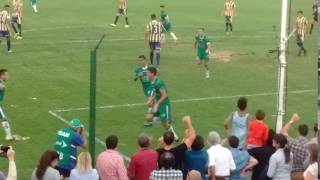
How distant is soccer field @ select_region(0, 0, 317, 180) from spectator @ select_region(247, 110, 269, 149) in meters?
3.82

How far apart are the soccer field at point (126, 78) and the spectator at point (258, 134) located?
12.5 feet

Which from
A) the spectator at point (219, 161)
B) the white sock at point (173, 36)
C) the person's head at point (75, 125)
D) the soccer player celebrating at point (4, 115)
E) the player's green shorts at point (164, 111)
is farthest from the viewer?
the white sock at point (173, 36)

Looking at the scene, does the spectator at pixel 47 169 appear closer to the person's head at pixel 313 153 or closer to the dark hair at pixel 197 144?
the dark hair at pixel 197 144

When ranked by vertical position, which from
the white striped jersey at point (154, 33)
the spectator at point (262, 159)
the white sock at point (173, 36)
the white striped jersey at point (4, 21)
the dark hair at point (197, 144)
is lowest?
the spectator at point (262, 159)

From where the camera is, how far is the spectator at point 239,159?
12352 millimetres

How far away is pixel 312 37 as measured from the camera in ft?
108

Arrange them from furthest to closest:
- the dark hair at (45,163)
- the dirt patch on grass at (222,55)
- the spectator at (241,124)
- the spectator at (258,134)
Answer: the dirt patch on grass at (222,55)
the spectator at (241,124)
the spectator at (258,134)
the dark hair at (45,163)

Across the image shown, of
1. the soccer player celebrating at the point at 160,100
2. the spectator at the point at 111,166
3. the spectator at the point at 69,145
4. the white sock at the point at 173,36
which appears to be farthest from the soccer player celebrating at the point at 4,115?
the white sock at the point at 173,36

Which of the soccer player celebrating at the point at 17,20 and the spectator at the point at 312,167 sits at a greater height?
the soccer player celebrating at the point at 17,20

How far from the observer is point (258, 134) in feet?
45.9

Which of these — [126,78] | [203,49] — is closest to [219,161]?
[126,78]

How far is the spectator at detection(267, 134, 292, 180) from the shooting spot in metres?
12.0

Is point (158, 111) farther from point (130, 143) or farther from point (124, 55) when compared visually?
point (124, 55)

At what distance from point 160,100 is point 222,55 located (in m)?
12.4
